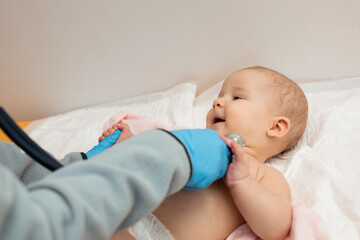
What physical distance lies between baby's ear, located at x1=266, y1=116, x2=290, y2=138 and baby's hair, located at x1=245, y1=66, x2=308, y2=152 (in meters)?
0.02

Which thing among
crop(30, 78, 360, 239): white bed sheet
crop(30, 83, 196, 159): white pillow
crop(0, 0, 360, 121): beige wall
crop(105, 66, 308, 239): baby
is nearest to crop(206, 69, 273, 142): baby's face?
crop(105, 66, 308, 239): baby

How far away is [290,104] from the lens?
0.99 metres

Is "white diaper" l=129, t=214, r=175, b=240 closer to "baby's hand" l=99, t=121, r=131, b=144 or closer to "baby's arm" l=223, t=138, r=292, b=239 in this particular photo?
"baby's arm" l=223, t=138, r=292, b=239

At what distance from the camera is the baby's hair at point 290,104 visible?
978 millimetres

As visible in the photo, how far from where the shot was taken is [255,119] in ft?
3.07

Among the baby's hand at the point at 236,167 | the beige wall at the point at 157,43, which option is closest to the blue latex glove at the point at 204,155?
the baby's hand at the point at 236,167

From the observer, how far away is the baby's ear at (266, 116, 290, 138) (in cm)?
95

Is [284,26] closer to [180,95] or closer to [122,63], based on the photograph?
[180,95]

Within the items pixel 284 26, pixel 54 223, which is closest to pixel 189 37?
pixel 284 26

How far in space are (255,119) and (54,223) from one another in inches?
25.4

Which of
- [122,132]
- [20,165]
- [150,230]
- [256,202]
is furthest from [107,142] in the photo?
[256,202]

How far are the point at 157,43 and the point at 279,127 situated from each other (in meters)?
0.70

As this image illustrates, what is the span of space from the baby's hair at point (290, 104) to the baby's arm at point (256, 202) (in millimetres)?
293

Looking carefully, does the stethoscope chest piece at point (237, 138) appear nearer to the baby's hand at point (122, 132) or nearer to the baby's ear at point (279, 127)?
the baby's ear at point (279, 127)
